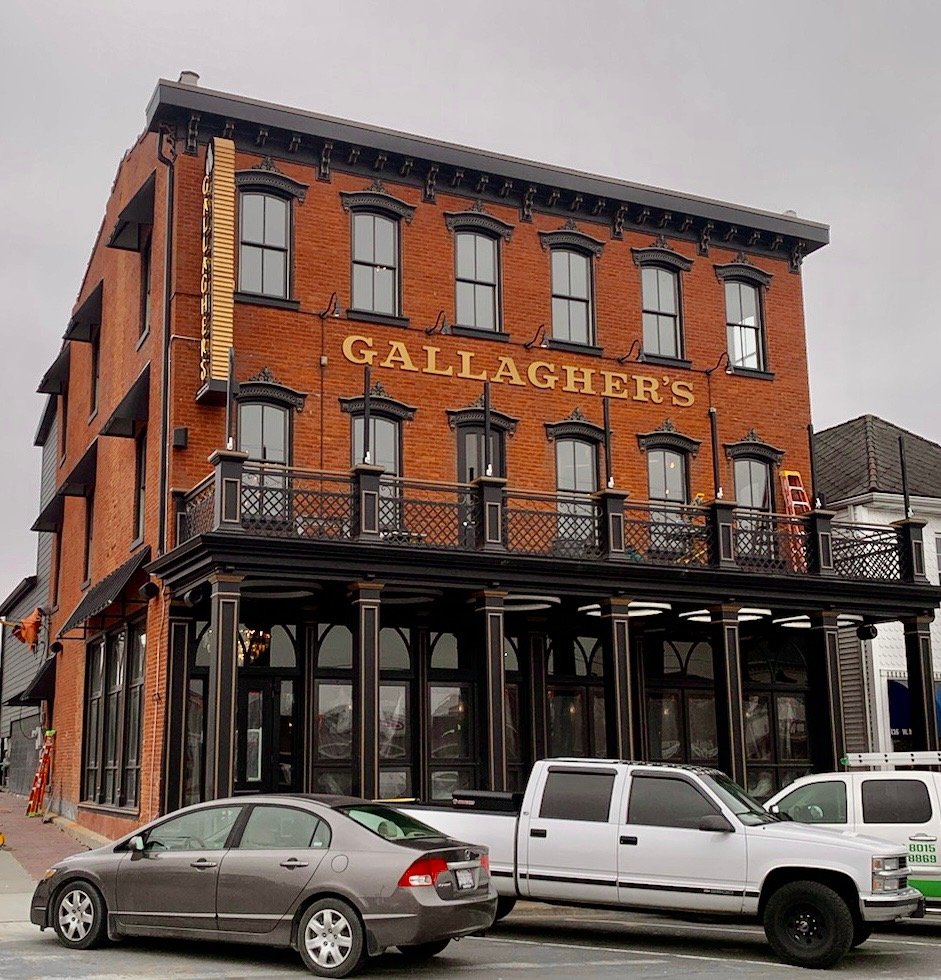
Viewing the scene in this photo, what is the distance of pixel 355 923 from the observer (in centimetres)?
1062

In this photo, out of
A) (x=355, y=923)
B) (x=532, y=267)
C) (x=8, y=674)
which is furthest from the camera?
(x=8, y=674)

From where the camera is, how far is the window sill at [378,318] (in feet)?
74.1

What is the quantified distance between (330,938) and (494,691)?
8.66 meters

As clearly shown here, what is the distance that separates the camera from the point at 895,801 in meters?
14.3

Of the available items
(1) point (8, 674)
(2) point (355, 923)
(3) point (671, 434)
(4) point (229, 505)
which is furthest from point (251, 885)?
(1) point (8, 674)

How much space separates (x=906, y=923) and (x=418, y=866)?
7.51 m

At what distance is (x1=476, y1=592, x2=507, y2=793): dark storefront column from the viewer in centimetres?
1894

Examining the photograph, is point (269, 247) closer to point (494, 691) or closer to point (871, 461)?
point (494, 691)

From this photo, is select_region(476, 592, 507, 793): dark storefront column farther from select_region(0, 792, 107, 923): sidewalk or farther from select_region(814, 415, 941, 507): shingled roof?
select_region(814, 415, 941, 507): shingled roof

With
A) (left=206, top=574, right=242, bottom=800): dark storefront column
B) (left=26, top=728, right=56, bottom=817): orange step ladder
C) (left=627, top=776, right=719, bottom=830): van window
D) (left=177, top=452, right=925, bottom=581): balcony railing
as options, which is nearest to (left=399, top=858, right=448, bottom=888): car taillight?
(left=627, top=776, right=719, bottom=830): van window

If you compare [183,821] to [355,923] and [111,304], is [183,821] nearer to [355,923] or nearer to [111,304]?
[355,923]

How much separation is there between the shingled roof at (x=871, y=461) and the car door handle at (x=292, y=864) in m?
21.3

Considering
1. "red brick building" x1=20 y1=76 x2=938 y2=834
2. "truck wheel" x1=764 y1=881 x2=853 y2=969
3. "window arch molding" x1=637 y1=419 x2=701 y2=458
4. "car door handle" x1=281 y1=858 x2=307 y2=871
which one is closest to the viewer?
"car door handle" x1=281 y1=858 x2=307 y2=871

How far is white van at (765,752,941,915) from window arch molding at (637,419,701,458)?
34.2 feet
